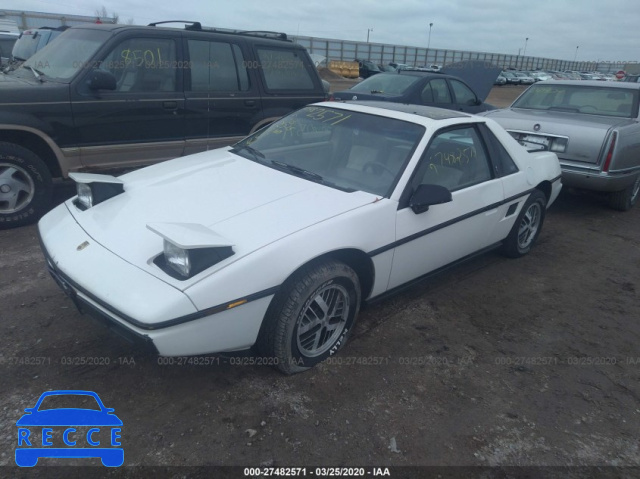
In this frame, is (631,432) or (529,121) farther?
(529,121)

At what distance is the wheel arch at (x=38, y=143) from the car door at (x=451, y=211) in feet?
11.5

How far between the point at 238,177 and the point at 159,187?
523mm

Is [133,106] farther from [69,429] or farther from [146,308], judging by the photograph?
[69,429]

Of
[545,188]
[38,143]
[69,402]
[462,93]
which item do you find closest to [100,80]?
[38,143]

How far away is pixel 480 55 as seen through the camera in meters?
64.9

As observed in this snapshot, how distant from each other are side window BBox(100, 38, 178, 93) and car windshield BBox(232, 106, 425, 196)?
1754 millimetres

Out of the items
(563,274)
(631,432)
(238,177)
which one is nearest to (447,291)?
(563,274)

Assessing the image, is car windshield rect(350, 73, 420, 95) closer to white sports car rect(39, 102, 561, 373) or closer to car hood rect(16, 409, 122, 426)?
white sports car rect(39, 102, 561, 373)

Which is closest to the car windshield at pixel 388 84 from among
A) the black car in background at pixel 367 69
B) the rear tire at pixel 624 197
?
the rear tire at pixel 624 197

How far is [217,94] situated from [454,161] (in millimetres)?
3011

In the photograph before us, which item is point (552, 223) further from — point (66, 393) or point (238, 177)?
point (66, 393)

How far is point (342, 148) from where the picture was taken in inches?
137

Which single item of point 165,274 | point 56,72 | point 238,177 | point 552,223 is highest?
point 56,72

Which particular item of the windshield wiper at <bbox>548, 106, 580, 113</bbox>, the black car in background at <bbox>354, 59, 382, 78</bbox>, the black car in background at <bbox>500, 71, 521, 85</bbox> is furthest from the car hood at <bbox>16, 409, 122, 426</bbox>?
the black car in background at <bbox>500, 71, 521, 85</bbox>
